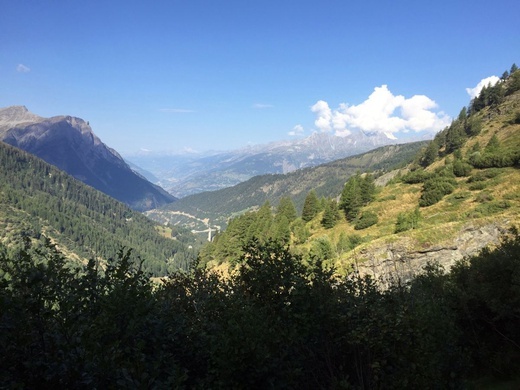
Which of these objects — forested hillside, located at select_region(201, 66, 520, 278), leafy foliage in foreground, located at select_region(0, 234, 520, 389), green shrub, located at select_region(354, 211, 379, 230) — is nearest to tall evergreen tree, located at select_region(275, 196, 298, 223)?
forested hillside, located at select_region(201, 66, 520, 278)

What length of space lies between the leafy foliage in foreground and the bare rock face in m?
24.2

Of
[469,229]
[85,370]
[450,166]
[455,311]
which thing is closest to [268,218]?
[450,166]

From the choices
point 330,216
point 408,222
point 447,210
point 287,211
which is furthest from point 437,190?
point 287,211

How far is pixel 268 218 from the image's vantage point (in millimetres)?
77188

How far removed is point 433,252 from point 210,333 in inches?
1320

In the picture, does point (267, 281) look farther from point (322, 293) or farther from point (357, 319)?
point (357, 319)

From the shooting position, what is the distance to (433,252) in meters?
34.7

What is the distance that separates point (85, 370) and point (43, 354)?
1.10m

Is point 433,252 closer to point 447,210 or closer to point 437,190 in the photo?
point 447,210

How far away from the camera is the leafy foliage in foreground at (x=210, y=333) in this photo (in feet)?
18.5

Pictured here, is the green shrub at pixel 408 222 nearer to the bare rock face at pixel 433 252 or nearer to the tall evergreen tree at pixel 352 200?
the bare rock face at pixel 433 252

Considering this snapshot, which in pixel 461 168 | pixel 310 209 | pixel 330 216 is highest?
pixel 461 168

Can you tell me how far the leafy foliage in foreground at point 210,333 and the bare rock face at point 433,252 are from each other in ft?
79.4

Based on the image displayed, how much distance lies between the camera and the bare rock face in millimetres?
32750
